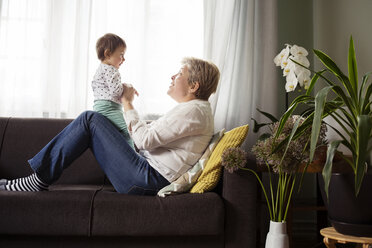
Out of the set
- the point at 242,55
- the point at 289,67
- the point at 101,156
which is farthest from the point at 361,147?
the point at 242,55

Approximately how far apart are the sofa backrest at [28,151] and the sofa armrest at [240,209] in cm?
94

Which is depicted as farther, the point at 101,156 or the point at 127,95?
the point at 127,95

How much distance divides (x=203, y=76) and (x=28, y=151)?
3.84 ft

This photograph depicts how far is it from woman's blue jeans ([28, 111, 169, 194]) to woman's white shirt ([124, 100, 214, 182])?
0.21 feet

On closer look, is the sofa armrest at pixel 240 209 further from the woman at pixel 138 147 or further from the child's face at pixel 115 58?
the child's face at pixel 115 58

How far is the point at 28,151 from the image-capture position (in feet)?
8.19

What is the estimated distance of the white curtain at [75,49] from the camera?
289cm

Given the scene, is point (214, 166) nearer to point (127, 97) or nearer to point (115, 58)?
point (127, 97)

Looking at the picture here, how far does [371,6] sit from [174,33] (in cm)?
131

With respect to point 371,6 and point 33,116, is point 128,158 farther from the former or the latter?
point 371,6

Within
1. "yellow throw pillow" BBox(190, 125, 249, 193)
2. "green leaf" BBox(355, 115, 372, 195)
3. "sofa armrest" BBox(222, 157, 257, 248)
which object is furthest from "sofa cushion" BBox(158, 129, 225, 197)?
"green leaf" BBox(355, 115, 372, 195)

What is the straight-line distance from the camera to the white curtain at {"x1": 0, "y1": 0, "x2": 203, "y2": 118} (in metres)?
2.89

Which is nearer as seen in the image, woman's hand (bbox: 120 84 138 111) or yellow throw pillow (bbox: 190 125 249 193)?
yellow throw pillow (bbox: 190 125 249 193)

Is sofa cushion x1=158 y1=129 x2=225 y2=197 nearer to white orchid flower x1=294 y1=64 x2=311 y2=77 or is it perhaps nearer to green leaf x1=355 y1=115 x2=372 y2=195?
green leaf x1=355 y1=115 x2=372 y2=195
